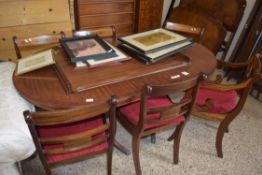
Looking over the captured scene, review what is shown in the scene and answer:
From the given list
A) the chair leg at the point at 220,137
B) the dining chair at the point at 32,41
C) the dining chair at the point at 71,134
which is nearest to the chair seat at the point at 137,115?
the dining chair at the point at 71,134

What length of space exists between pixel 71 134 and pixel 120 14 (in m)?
1.83

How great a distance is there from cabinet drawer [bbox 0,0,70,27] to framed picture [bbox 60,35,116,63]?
919 mm

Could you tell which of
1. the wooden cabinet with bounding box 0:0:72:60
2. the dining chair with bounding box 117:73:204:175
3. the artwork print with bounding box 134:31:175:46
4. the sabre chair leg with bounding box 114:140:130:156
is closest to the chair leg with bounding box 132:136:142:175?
the dining chair with bounding box 117:73:204:175

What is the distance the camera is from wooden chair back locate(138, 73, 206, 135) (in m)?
1.05

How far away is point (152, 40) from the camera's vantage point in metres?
1.46

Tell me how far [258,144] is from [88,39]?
5.31 ft

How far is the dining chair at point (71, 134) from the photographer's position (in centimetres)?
87

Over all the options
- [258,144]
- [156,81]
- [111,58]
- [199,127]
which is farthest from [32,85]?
[258,144]

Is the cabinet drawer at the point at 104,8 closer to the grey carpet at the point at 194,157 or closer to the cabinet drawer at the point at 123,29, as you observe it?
the cabinet drawer at the point at 123,29

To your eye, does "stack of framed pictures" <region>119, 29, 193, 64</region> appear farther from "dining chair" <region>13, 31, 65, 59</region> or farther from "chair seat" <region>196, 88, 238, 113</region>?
"dining chair" <region>13, 31, 65, 59</region>

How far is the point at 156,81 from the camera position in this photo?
1.23 metres

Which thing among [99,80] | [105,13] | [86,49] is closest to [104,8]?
[105,13]

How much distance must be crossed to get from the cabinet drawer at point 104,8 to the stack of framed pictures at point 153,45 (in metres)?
1.06

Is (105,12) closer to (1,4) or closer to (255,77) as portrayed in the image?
(1,4)
